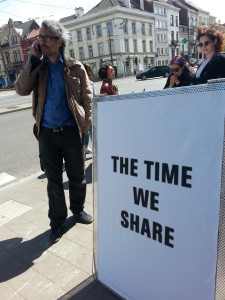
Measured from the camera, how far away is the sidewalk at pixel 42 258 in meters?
2.24

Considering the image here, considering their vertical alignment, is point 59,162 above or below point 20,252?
above

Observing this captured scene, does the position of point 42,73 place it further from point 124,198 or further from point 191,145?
point 191,145

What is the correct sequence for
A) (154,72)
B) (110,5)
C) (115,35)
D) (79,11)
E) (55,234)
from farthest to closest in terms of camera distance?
(79,11) < (110,5) < (115,35) < (154,72) < (55,234)

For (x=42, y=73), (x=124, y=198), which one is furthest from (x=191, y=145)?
(x=42, y=73)

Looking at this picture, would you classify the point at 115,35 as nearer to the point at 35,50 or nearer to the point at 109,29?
the point at 109,29

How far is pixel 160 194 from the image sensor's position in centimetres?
162

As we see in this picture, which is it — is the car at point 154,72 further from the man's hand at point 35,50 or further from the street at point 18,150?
the man's hand at point 35,50

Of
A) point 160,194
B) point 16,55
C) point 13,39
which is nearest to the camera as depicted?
point 160,194

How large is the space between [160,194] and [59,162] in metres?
1.55

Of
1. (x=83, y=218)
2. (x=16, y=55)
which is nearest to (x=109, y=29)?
(x=16, y=55)

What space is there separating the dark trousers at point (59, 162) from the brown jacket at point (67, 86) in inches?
4.8

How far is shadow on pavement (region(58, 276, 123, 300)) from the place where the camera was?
211 centimetres

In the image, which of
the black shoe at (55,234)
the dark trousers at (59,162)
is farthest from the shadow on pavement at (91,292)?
the dark trousers at (59,162)

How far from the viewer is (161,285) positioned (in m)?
1.71
